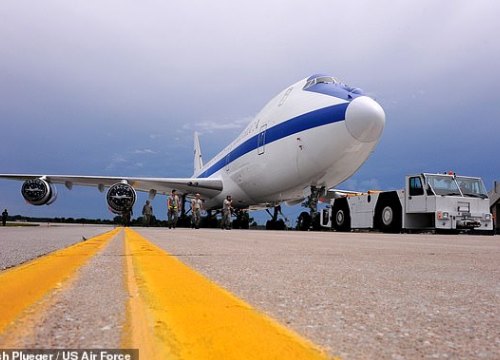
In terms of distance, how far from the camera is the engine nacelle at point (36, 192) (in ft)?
59.7

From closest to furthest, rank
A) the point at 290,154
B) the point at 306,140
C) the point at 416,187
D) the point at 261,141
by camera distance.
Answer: the point at 306,140 → the point at 290,154 → the point at 416,187 → the point at 261,141

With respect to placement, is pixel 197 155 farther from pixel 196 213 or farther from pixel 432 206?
pixel 432 206

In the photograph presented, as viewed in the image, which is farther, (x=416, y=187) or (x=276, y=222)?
(x=276, y=222)

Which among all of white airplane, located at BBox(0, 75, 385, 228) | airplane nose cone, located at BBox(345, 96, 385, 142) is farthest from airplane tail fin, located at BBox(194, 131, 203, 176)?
airplane nose cone, located at BBox(345, 96, 385, 142)

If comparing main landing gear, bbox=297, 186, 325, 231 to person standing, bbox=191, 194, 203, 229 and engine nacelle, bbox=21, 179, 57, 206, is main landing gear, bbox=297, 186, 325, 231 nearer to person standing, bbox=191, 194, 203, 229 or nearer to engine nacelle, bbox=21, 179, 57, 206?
person standing, bbox=191, 194, 203, 229

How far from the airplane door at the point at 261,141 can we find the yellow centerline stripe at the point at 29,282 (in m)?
12.1

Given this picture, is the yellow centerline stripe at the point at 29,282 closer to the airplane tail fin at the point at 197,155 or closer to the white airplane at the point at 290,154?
the white airplane at the point at 290,154

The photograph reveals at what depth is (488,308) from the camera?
1881mm

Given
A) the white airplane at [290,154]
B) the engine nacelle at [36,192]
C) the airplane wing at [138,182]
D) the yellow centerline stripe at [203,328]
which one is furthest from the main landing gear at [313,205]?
the yellow centerline stripe at [203,328]

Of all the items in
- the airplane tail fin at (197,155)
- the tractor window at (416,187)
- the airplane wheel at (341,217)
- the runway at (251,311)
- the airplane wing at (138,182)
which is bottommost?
the runway at (251,311)

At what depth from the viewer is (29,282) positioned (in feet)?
7.34

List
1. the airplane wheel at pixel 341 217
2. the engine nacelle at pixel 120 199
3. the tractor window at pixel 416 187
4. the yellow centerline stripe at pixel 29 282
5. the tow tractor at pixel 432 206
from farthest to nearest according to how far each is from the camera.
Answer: the engine nacelle at pixel 120 199
the airplane wheel at pixel 341 217
the tractor window at pixel 416 187
the tow tractor at pixel 432 206
the yellow centerline stripe at pixel 29 282

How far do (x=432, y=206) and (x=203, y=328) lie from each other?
1343 cm

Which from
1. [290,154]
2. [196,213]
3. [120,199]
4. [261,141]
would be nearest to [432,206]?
[290,154]
